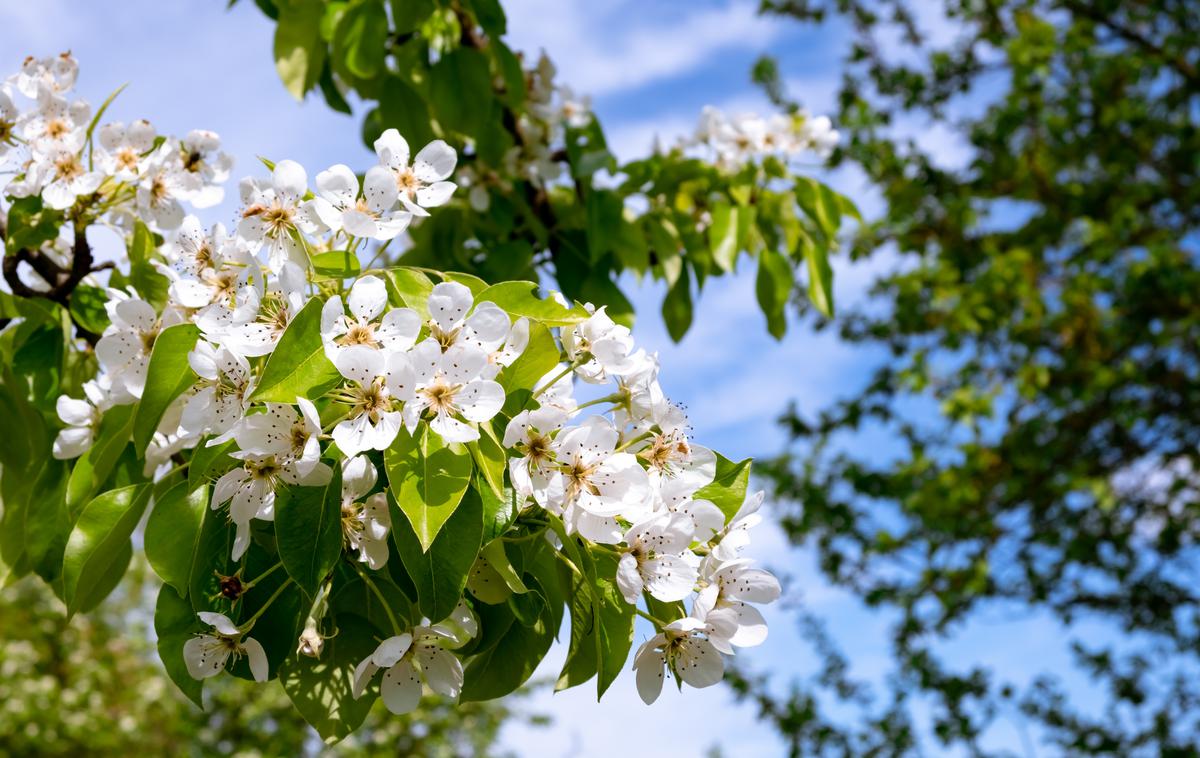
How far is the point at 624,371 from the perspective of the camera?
3.65ft

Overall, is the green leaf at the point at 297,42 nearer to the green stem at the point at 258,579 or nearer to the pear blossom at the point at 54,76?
the pear blossom at the point at 54,76

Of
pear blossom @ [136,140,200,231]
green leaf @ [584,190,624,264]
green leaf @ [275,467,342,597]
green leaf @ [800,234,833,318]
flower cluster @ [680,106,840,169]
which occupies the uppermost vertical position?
flower cluster @ [680,106,840,169]

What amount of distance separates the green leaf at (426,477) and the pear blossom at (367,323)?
0.09 m

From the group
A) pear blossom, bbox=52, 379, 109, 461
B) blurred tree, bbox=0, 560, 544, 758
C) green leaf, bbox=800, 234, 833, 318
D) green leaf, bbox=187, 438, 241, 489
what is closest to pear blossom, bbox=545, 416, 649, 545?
green leaf, bbox=187, 438, 241, 489

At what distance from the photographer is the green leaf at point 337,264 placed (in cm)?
116

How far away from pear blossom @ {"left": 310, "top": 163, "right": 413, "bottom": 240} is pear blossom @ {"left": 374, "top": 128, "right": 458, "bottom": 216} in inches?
2.8

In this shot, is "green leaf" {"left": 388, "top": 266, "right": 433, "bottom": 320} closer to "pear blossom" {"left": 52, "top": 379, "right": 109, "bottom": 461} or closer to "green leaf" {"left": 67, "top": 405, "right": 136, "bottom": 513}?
"green leaf" {"left": 67, "top": 405, "right": 136, "bottom": 513}

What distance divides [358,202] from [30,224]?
2.36 feet

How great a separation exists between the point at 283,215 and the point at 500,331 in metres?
0.34

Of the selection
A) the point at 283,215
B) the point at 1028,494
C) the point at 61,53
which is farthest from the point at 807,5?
the point at 283,215

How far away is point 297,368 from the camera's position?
1.00 m

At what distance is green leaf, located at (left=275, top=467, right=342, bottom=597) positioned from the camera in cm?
100

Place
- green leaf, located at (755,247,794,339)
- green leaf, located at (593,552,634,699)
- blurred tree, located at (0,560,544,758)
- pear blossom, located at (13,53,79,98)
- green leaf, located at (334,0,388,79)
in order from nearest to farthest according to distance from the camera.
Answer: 1. green leaf, located at (593,552,634,699)
2. pear blossom, located at (13,53,79,98)
3. green leaf, located at (334,0,388,79)
4. green leaf, located at (755,247,794,339)
5. blurred tree, located at (0,560,544,758)

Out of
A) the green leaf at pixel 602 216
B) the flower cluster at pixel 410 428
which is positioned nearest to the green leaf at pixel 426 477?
the flower cluster at pixel 410 428
